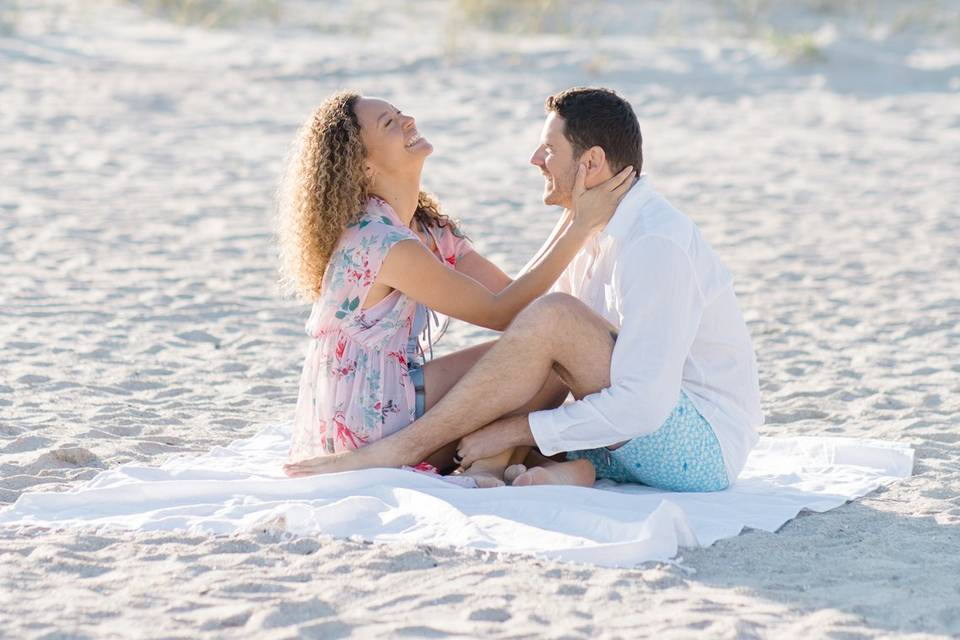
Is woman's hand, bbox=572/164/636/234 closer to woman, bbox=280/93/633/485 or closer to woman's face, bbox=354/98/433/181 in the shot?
woman, bbox=280/93/633/485

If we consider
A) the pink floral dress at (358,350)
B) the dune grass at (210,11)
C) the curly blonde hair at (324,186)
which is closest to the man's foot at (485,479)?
the pink floral dress at (358,350)

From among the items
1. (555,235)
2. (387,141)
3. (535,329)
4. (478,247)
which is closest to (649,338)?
(535,329)

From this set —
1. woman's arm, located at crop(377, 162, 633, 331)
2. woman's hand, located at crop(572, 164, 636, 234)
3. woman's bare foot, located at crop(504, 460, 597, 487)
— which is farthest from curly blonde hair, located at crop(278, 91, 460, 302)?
woman's bare foot, located at crop(504, 460, 597, 487)

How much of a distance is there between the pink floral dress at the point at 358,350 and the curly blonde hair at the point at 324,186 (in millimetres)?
54

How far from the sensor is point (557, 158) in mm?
4383

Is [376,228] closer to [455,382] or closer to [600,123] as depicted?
[455,382]

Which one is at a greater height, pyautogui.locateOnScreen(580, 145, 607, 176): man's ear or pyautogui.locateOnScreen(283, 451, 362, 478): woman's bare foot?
pyautogui.locateOnScreen(580, 145, 607, 176): man's ear

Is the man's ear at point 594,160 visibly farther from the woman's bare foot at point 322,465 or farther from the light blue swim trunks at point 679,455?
the woman's bare foot at point 322,465

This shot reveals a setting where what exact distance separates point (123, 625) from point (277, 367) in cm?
292

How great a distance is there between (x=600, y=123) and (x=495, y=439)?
101 centimetres

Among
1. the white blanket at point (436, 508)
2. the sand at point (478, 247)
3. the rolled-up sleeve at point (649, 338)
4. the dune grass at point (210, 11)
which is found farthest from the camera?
the dune grass at point (210, 11)

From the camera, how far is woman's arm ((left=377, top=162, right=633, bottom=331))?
14.3 ft

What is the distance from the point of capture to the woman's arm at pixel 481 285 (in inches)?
172

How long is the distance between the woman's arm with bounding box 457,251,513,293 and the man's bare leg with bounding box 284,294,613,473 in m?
0.57
